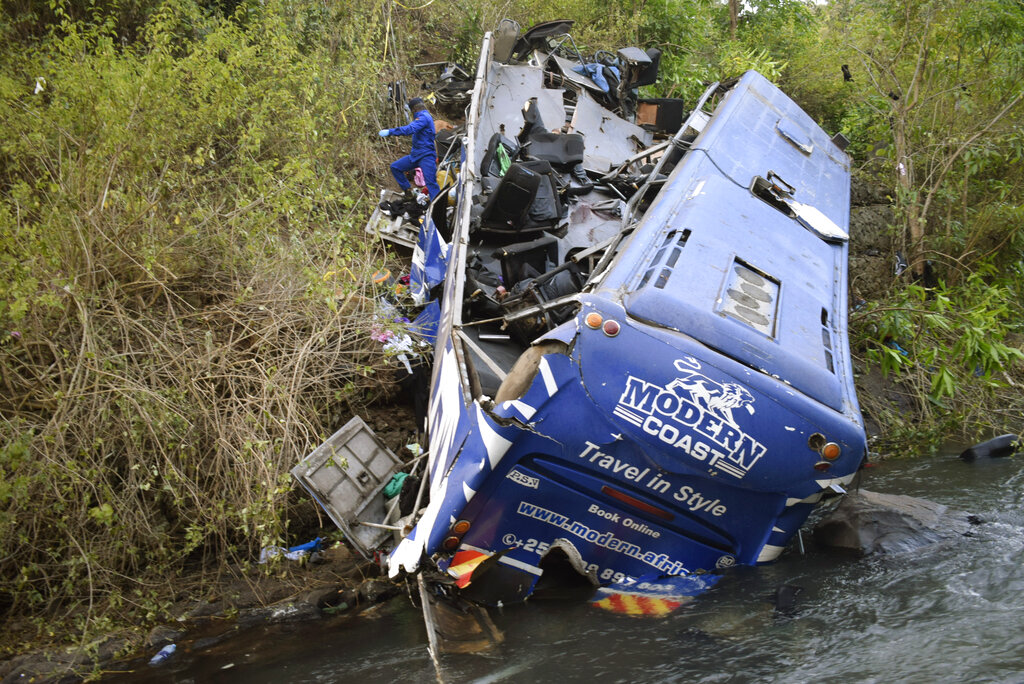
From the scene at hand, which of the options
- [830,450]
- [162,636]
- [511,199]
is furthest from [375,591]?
[511,199]

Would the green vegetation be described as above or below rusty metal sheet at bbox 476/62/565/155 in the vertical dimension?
below

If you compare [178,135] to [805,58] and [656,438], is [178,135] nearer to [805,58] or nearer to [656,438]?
[656,438]

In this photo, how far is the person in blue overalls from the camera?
8.95 metres

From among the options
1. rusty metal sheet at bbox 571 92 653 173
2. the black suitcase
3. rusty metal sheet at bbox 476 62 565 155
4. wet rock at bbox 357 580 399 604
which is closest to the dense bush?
wet rock at bbox 357 580 399 604

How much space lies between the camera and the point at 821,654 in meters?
3.45

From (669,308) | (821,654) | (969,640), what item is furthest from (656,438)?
(969,640)

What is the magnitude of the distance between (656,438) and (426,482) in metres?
1.62

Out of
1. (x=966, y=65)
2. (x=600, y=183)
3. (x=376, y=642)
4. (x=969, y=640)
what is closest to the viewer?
(x=969, y=640)

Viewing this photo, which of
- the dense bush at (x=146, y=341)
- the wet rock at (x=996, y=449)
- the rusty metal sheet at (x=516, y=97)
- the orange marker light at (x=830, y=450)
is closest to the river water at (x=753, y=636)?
the orange marker light at (x=830, y=450)

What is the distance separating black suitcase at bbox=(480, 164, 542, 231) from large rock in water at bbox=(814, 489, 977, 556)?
2.89m

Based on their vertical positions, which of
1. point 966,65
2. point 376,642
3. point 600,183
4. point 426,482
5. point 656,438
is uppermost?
point 966,65

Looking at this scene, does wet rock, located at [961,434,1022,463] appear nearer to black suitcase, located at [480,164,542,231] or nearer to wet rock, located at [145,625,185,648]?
black suitcase, located at [480,164,542,231]

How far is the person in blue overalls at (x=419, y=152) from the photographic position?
895 centimetres

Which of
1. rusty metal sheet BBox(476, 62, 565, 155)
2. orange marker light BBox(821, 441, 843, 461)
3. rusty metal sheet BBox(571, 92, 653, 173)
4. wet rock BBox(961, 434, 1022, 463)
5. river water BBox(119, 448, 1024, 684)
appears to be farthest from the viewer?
rusty metal sheet BBox(476, 62, 565, 155)
